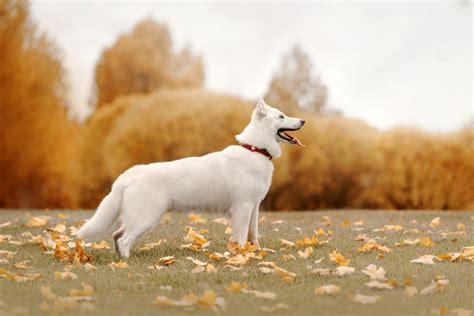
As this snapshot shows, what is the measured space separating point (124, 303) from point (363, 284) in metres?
2.10

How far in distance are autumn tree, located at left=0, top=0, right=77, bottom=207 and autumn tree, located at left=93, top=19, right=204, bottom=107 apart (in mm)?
8830

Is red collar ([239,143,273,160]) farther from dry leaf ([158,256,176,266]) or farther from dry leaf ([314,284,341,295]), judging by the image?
dry leaf ([314,284,341,295])

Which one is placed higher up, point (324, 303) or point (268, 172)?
point (268, 172)

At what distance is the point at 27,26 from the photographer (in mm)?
22672

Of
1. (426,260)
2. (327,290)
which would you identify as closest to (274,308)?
(327,290)

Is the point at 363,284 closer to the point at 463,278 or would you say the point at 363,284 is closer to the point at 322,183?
the point at 463,278

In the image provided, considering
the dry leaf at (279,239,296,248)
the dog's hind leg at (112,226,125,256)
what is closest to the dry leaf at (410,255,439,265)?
the dry leaf at (279,239,296,248)

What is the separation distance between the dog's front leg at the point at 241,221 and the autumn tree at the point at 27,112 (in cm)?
1577

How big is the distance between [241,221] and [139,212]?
1226mm

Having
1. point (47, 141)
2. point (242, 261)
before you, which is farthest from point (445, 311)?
point (47, 141)

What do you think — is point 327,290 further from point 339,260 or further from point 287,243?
point 287,243

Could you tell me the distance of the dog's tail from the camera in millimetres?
7320

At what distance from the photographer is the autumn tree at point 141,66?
106 feet

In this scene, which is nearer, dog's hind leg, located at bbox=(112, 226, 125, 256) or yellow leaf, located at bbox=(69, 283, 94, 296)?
yellow leaf, located at bbox=(69, 283, 94, 296)
